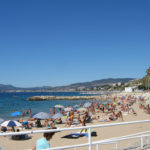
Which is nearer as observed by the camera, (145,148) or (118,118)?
(145,148)

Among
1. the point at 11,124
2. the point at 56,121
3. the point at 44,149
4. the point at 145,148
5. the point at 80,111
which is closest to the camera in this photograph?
the point at 44,149

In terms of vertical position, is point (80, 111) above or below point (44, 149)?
below

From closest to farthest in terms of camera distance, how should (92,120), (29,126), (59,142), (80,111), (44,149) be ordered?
(44,149) < (59,142) < (29,126) < (92,120) < (80,111)

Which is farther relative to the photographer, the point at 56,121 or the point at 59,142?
the point at 56,121

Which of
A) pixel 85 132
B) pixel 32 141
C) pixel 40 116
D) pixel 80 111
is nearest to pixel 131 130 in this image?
pixel 85 132

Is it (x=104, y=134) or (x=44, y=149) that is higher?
(x=44, y=149)

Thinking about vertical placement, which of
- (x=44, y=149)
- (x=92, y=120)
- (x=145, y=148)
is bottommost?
(x=92, y=120)

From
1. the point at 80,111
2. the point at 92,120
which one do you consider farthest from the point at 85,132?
the point at 80,111

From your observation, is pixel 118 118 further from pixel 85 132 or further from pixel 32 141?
pixel 32 141

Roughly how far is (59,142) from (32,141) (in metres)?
1.48

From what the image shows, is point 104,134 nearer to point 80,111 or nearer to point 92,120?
point 92,120

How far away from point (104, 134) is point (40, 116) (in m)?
5.31

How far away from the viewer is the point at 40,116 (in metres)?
14.2

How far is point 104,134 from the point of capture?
1083 centimetres
